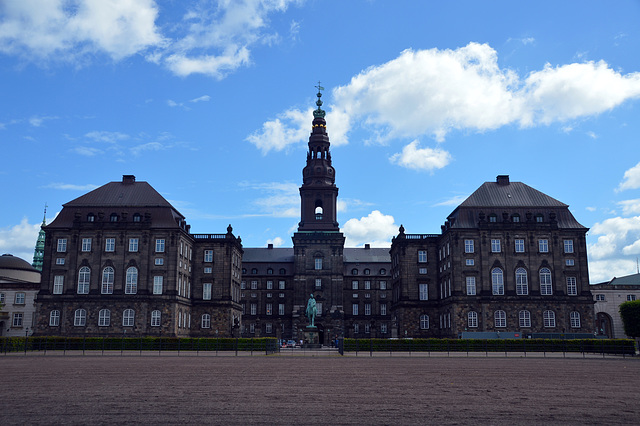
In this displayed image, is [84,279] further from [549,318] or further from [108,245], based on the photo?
[549,318]

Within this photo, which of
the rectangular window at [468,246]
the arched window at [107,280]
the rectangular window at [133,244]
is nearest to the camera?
the arched window at [107,280]

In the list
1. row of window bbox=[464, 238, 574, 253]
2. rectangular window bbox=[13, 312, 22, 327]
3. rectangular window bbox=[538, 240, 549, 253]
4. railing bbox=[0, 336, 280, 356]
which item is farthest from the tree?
rectangular window bbox=[13, 312, 22, 327]

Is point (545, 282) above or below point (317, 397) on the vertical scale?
above

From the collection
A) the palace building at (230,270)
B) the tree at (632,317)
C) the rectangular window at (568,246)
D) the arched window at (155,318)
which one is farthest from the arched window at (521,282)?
the arched window at (155,318)

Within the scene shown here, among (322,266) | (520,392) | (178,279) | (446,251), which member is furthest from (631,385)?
(322,266)

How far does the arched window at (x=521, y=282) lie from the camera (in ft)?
266

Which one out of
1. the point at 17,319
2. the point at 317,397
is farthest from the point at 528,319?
the point at 17,319

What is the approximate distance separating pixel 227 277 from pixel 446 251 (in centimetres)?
3253

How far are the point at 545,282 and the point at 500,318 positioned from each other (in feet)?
26.0

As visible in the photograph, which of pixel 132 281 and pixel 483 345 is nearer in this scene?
pixel 483 345

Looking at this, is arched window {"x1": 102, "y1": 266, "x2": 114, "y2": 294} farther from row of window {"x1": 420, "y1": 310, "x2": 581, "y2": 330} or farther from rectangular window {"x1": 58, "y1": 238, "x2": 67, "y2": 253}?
row of window {"x1": 420, "y1": 310, "x2": 581, "y2": 330}

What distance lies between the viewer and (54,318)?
8156cm

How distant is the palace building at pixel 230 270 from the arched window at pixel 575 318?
0.43ft

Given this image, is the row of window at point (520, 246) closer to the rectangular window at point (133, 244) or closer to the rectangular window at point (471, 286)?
the rectangular window at point (471, 286)
